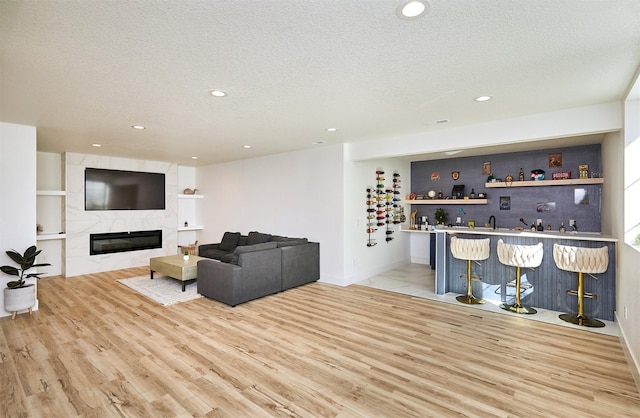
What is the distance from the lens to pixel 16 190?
419 centimetres

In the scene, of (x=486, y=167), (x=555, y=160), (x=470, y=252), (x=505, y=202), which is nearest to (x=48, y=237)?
(x=470, y=252)

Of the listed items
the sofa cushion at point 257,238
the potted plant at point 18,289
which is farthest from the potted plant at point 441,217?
the potted plant at point 18,289

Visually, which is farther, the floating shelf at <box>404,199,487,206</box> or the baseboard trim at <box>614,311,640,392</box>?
the floating shelf at <box>404,199,487,206</box>

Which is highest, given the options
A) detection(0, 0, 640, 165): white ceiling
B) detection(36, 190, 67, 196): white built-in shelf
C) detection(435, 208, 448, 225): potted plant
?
detection(0, 0, 640, 165): white ceiling

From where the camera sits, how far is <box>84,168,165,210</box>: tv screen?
671 centimetres

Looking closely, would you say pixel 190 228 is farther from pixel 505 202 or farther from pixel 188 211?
→ pixel 505 202

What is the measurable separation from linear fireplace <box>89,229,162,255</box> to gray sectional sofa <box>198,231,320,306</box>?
299 centimetres

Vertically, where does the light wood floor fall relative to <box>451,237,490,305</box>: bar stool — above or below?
below

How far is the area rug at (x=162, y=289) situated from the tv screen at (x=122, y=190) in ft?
6.53

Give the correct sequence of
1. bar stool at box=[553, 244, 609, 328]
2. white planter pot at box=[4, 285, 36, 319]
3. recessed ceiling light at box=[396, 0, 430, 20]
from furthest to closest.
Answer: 1. white planter pot at box=[4, 285, 36, 319]
2. bar stool at box=[553, 244, 609, 328]
3. recessed ceiling light at box=[396, 0, 430, 20]

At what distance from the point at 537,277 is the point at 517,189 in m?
2.47

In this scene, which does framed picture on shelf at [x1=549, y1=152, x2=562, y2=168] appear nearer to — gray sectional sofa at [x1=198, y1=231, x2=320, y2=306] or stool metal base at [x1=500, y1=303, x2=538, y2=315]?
stool metal base at [x1=500, y1=303, x2=538, y2=315]

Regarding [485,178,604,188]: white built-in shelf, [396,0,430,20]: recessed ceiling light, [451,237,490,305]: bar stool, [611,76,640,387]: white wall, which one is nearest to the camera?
[396,0,430,20]: recessed ceiling light

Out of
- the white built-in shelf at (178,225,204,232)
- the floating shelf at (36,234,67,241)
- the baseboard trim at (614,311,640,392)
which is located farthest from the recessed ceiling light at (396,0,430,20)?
the white built-in shelf at (178,225,204,232)
